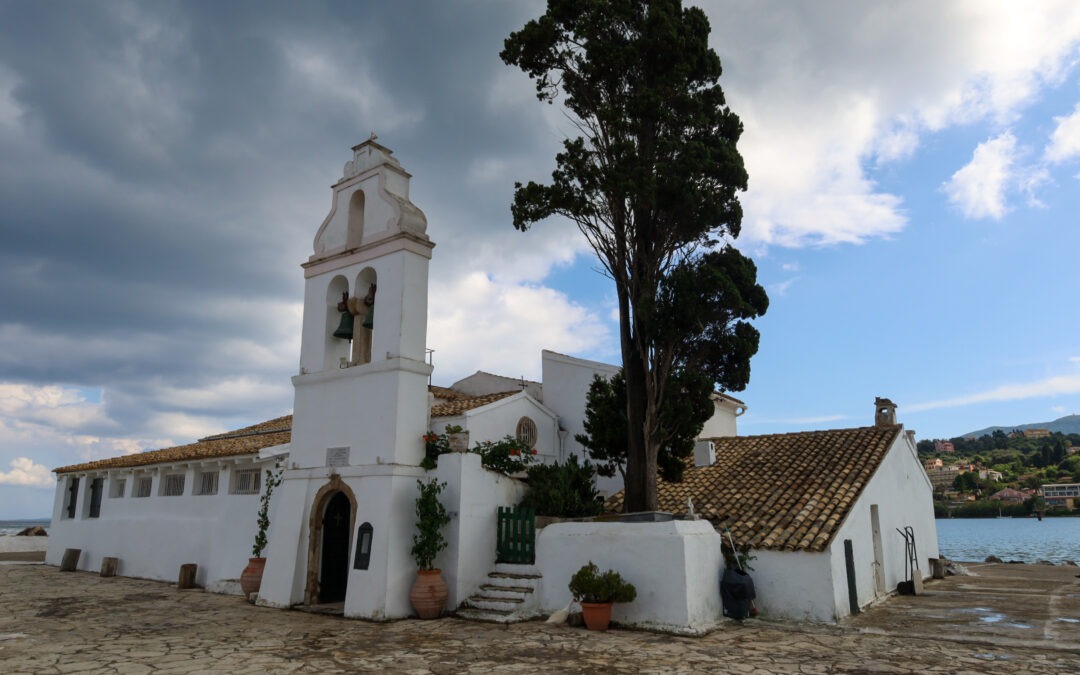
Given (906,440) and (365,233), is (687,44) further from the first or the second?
(906,440)

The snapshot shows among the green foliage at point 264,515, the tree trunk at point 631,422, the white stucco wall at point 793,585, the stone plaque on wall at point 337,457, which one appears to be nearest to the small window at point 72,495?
the green foliage at point 264,515

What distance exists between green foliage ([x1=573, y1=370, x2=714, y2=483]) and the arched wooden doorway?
5.53 m

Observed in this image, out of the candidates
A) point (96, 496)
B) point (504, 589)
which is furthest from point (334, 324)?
point (96, 496)

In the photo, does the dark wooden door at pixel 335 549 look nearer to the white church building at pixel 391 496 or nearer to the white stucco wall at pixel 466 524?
the white church building at pixel 391 496

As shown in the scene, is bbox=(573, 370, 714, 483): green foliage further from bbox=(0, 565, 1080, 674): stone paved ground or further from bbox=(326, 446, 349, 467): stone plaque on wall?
bbox=(326, 446, 349, 467): stone plaque on wall

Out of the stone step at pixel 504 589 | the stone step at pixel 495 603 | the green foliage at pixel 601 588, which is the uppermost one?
the green foliage at pixel 601 588

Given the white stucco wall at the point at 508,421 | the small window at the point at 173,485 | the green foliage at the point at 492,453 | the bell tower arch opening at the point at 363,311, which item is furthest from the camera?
the small window at the point at 173,485

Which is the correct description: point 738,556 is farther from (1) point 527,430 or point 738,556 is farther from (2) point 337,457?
(1) point 527,430

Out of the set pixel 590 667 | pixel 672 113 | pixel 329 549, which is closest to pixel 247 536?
pixel 329 549

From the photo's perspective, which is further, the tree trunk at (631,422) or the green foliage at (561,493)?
the green foliage at (561,493)

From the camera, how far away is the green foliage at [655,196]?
13.2 meters

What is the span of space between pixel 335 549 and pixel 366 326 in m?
4.63

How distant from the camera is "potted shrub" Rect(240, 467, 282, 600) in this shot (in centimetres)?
1430

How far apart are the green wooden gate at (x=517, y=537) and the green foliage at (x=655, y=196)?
2.10 m
